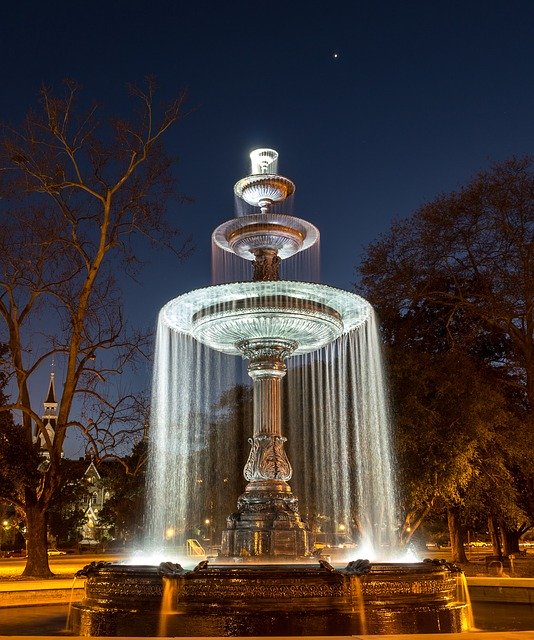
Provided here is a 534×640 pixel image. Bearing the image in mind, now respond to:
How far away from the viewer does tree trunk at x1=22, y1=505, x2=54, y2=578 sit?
59.9ft

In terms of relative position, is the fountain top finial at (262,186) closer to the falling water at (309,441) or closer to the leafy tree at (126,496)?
the falling water at (309,441)

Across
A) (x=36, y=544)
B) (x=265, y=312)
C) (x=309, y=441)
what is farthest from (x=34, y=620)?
(x=309, y=441)

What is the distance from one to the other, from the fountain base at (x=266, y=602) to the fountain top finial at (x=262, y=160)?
8729 mm

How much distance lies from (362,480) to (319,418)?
5.38 metres

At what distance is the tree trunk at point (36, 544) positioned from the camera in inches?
719

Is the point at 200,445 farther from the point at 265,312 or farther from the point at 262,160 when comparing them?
the point at 265,312

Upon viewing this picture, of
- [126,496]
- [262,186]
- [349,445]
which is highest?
[262,186]

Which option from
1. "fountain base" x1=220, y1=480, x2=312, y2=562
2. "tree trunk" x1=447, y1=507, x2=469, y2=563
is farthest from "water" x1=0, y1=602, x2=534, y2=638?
"tree trunk" x1=447, y1=507, x2=469, y2=563

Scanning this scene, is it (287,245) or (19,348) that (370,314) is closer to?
(287,245)

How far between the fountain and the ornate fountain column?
0.06 feet

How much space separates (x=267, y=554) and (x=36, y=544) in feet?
31.6

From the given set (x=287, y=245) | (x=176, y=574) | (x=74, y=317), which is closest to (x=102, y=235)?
(x=74, y=317)

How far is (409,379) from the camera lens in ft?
71.7

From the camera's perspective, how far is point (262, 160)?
15.0 m
